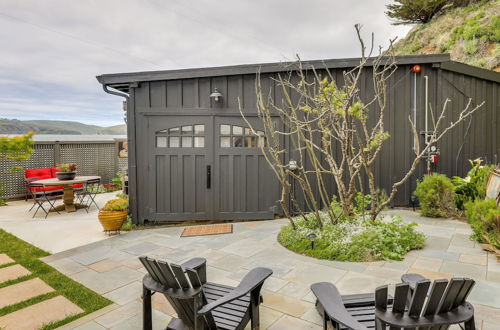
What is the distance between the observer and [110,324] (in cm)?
225

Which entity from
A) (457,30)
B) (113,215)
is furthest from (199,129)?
(457,30)

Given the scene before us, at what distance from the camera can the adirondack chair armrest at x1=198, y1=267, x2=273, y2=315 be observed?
1.65 meters

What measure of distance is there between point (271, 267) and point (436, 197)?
131 inches

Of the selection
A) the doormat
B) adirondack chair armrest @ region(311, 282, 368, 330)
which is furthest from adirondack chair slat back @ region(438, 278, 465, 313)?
the doormat

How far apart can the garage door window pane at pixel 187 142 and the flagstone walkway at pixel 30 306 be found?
287cm

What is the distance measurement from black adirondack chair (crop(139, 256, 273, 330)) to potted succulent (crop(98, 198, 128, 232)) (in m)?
3.07

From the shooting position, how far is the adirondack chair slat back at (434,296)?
4.40ft

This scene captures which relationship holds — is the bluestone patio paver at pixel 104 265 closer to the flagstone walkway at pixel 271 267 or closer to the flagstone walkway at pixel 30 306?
the flagstone walkway at pixel 271 267

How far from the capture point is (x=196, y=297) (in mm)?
1657

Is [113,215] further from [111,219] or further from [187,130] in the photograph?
[187,130]

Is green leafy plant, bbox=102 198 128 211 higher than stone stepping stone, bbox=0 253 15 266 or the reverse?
higher

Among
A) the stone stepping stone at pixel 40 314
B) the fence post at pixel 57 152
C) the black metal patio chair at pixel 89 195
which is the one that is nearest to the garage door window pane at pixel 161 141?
the black metal patio chair at pixel 89 195

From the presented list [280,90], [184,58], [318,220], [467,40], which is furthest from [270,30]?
[318,220]

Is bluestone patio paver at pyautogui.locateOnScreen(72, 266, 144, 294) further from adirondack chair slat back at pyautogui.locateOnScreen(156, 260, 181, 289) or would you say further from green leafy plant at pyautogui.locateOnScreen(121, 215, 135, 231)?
green leafy plant at pyautogui.locateOnScreen(121, 215, 135, 231)
